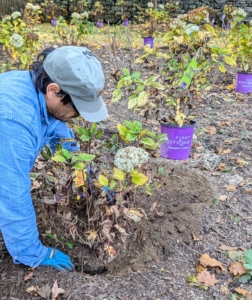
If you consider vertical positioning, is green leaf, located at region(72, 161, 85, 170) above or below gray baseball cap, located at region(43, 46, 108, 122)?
below

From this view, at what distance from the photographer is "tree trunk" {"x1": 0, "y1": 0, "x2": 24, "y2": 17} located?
24.5 ft

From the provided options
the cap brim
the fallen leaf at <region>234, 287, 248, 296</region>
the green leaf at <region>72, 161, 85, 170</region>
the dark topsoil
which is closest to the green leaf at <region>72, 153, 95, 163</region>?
the green leaf at <region>72, 161, 85, 170</region>

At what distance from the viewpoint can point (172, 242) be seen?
2.24 m

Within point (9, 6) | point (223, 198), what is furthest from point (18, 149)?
point (9, 6)

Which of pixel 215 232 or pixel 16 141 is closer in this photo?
pixel 16 141

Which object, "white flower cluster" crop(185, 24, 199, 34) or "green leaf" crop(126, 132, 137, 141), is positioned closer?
"green leaf" crop(126, 132, 137, 141)

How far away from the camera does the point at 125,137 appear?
1.80m

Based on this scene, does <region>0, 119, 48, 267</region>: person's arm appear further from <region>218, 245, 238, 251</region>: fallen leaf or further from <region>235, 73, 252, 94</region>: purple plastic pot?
<region>235, 73, 252, 94</region>: purple plastic pot

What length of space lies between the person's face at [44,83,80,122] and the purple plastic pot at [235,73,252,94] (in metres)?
3.93

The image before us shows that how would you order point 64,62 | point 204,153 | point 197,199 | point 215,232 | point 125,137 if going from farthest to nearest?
1. point 204,153
2. point 197,199
3. point 215,232
4. point 125,137
5. point 64,62

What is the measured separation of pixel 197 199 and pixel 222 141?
1202 millimetres

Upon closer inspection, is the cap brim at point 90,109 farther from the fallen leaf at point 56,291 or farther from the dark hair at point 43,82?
the fallen leaf at point 56,291

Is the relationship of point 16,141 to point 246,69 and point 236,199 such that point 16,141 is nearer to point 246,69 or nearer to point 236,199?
point 236,199

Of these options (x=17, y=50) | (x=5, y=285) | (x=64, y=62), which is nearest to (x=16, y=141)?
(x=64, y=62)
